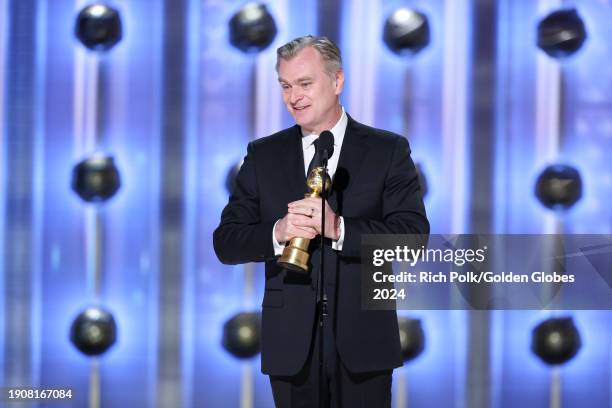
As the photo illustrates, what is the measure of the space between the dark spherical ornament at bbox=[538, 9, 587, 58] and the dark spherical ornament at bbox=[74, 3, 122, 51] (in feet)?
4.42

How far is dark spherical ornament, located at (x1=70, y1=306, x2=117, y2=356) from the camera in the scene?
2816 millimetres

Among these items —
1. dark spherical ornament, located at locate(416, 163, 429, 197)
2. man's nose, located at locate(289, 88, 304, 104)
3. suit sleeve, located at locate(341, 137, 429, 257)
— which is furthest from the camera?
dark spherical ornament, located at locate(416, 163, 429, 197)

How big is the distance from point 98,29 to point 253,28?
19.8 inches

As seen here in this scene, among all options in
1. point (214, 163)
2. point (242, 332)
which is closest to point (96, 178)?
point (214, 163)

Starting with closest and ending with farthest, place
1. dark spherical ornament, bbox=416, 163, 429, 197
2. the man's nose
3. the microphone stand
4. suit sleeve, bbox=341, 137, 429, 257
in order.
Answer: the microphone stand → suit sleeve, bbox=341, 137, 429, 257 → the man's nose → dark spherical ornament, bbox=416, 163, 429, 197

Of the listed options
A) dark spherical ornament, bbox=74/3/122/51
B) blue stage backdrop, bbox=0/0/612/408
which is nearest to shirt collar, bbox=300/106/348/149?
blue stage backdrop, bbox=0/0/612/408

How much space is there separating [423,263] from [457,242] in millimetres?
221

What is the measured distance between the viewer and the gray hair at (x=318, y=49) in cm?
200

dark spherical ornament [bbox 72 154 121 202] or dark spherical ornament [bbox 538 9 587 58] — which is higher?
dark spherical ornament [bbox 538 9 587 58]

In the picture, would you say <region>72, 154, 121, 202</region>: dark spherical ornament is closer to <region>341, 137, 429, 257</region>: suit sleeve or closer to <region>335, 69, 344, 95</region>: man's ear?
<region>335, 69, 344, 95</region>: man's ear

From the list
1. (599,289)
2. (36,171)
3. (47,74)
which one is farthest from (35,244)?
(599,289)

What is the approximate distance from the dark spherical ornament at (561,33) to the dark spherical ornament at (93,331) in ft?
5.32

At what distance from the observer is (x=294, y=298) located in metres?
1.93

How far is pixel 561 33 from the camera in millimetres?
2775
